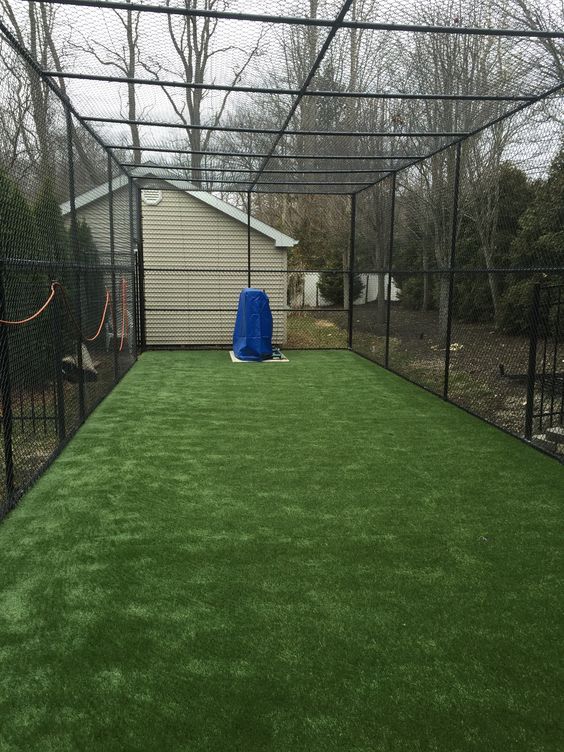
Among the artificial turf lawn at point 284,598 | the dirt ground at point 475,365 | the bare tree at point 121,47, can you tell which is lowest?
the artificial turf lawn at point 284,598

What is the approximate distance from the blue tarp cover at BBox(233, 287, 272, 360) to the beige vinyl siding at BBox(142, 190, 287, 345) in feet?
5.78

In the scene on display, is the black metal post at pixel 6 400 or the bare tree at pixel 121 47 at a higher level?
the bare tree at pixel 121 47

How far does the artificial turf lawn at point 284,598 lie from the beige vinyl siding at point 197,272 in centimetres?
648

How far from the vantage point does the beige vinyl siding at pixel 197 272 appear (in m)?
10.7

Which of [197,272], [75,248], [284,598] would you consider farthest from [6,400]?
[197,272]

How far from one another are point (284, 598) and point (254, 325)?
6752mm

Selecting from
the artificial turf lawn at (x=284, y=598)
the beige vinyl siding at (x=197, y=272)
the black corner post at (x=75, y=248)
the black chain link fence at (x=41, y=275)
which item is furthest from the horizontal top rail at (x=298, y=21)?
the beige vinyl siding at (x=197, y=272)

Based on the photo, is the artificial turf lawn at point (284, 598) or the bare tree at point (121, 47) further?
the bare tree at point (121, 47)

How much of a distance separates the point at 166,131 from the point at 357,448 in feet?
15.8

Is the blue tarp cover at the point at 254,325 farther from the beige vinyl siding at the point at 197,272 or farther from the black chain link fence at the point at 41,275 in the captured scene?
the black chain link fence at the point at 41,275

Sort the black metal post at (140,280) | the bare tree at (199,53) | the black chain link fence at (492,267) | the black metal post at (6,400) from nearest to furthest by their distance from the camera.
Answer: the black metal post at (6,400) < the bare tree at (199,53) < the black chain link fence at (492,267) < the black metal post at (140,280)

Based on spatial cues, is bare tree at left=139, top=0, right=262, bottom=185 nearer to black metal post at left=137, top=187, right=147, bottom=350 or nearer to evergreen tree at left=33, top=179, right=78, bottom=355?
evergreen tree at left=33, top=179, right=78, bottom=355

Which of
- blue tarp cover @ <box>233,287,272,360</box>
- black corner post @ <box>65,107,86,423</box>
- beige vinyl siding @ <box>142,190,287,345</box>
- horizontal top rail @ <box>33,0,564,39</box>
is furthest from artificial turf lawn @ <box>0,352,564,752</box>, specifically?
beige vinyl siding @ <box>142,190,287,345</box>

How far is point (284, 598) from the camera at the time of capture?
2.33 m
